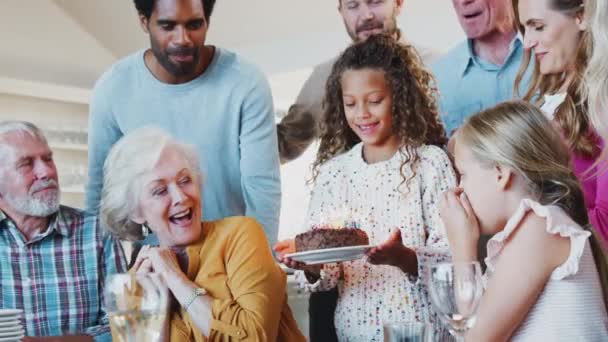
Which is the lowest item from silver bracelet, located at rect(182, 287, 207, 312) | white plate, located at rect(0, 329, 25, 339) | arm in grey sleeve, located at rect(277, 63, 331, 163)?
silver bracelet, located at rect(182, 287, 207, 312)

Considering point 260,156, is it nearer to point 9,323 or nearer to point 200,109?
point 200,109

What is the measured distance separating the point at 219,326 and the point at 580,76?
1071mm

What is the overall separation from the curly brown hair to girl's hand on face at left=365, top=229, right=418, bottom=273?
10.4 inches

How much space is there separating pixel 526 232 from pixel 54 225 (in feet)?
4.61

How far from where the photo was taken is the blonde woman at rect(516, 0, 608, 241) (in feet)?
7.13

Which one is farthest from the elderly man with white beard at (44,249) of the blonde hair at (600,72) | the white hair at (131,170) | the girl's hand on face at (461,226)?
the blonde hair at (600,72)

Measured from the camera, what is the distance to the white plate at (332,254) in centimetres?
215

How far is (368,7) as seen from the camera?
306cm

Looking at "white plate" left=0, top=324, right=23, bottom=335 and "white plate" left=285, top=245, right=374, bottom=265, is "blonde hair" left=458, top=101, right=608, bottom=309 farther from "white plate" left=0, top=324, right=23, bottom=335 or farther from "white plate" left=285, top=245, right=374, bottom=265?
"white plate" left=0, top=324, right=23, bottom=335

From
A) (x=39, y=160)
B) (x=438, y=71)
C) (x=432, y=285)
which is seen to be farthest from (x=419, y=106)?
(x=432, y=285)

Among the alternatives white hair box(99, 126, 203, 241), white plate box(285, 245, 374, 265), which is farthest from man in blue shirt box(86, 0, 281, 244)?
white plate box(285, 245, 374, 265)

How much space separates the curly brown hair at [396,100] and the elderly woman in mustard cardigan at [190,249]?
547mm

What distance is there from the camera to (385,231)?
8.23ft

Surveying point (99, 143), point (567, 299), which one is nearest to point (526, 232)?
point (567, 299)
